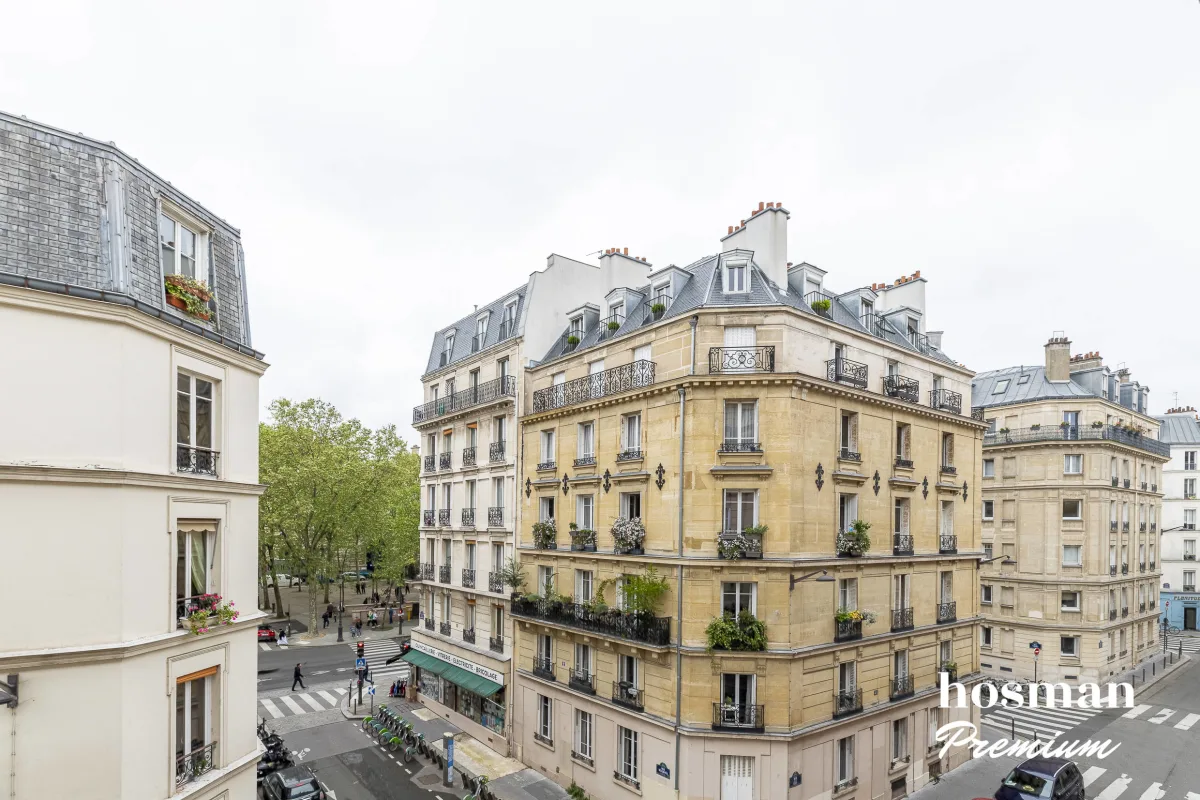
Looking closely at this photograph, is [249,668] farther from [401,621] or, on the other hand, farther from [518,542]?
[401,621]

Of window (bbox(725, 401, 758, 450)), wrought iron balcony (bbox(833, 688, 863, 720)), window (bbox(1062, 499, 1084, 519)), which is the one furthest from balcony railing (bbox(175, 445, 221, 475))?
window (bbox(1062, 499, 1084, 519))

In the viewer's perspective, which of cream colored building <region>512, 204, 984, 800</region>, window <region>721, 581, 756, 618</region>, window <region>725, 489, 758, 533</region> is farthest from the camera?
window <region>725, 489, 758, 533</region>

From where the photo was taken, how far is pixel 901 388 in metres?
23.2

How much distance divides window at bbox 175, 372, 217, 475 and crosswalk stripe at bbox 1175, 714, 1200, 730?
135ft

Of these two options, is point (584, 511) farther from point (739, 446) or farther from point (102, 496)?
point (102, 496)

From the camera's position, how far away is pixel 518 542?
26.7m

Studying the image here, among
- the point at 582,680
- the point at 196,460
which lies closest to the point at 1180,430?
the point at 582,680

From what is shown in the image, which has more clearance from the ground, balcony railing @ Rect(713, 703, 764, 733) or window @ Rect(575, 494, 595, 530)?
window @ Rect(575, 494, 595, 530)

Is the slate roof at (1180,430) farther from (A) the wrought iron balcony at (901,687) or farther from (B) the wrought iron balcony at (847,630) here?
(B) the wrought iron balcony at (847,630)

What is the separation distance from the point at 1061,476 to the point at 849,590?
25961mm

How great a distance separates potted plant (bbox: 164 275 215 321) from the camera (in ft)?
39.1

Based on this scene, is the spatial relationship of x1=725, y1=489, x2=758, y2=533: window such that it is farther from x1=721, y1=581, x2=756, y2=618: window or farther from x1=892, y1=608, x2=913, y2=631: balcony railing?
x1=892, y1=608, x2=913, y2=631: balcony railing

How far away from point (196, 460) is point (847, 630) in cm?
1833

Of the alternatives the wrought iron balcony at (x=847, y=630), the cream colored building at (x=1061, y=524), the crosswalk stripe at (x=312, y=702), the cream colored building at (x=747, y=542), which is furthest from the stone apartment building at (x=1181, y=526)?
the crosswalk stripe at (x=312, y=702)
